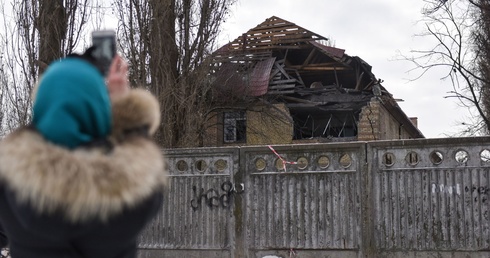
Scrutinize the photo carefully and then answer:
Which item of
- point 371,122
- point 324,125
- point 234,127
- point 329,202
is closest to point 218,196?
point 329,202

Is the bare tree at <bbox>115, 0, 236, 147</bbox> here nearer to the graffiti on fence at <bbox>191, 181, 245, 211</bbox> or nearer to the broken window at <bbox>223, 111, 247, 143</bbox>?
the graffiti on fence at <bbox>191, 181, 245, 211</bbox>

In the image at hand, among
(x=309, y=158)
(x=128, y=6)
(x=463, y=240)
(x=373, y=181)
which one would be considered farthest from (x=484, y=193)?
(x=128, y=6)

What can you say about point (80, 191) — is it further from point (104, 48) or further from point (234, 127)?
point (234, 127)

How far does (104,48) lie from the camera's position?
225cm

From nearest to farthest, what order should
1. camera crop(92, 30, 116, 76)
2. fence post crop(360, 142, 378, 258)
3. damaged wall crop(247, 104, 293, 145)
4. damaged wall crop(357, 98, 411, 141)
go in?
camera crop(92, 30, 116, 76) < fence post crop(360, 142, 378, 258) < damaged wall crop(247, 104, 293, 145) < damaged wall crop(357, 98, 411, 141)

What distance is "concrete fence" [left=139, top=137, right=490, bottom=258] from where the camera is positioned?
25.8 ft

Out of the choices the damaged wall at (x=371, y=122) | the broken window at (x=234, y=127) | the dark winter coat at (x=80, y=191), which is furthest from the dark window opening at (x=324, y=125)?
the dark winter coat at (x=80, y=191)

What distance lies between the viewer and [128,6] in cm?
1587

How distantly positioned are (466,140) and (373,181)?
1.25 metres

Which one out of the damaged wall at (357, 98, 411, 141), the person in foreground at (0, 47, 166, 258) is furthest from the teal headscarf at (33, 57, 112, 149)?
the damaged wall at (357, 98, 411, 141)

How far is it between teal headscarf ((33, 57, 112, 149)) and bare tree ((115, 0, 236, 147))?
41.0 ft

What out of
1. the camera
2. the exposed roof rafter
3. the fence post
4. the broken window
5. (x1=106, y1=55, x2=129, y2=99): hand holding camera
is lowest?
the fence post

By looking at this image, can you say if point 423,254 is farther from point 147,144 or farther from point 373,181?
point 147,144

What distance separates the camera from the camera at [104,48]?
7.29ft
